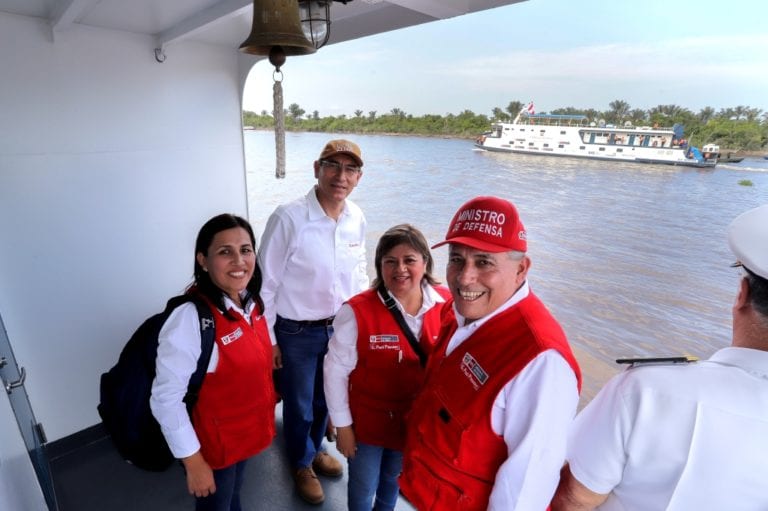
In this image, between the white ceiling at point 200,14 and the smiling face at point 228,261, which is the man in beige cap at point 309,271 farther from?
the white ceiling at point 200,14

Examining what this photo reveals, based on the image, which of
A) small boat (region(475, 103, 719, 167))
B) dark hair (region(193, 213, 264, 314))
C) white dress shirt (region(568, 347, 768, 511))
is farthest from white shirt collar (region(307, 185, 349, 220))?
small boat (region(475, 103, 719, 167))

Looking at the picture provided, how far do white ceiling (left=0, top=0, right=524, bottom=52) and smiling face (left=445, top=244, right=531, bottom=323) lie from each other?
0.99 metres

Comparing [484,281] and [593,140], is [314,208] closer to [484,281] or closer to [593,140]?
[484,281]

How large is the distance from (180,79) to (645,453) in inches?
99.4

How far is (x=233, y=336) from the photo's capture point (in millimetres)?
1133

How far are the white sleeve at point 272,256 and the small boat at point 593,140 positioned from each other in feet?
8.69

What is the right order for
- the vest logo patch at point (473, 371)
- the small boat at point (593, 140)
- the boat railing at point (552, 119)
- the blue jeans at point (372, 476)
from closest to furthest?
the vest logo patch at point (473, 371) < the blue jeans at point (372, 476) < the small boat at point (593, 140) < the boat railing at point (552, 119)

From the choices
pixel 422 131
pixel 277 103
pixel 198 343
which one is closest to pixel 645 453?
pixel 198 343

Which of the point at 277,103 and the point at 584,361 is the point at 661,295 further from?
the point at 277,103

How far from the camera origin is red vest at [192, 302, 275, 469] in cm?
111

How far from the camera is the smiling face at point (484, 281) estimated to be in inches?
33.5

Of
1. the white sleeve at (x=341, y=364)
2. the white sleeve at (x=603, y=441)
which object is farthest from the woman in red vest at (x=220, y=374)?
the white sleeve at (x=603, y=441)

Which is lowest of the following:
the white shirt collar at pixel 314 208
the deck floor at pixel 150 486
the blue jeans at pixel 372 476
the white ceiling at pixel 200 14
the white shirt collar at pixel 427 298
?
the deck floor at pixel 150 486

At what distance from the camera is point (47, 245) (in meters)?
1.84
